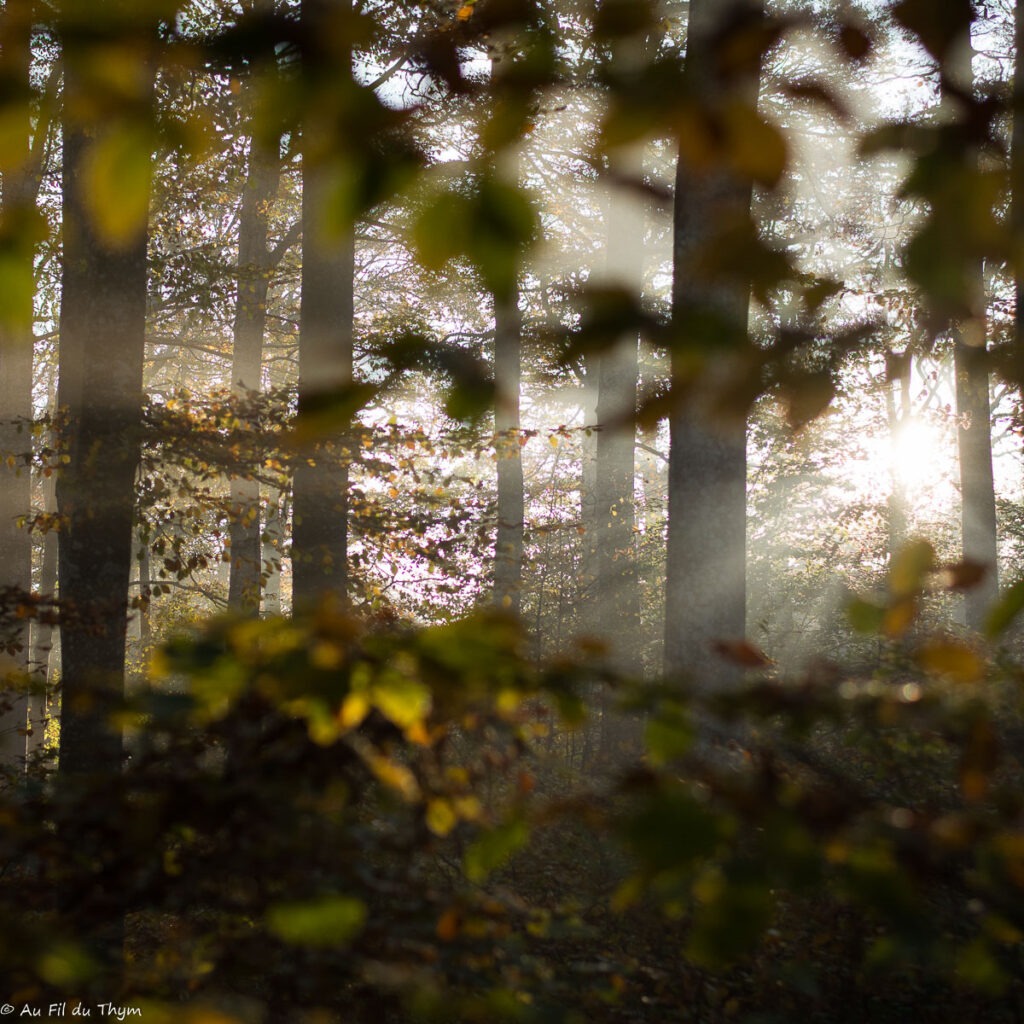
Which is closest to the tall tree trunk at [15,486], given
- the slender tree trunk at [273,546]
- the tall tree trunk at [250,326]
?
the slender tree trunk at [273,546]

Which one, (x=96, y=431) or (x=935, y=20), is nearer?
(x=935, y=20)

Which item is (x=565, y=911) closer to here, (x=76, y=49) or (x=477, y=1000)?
(x=477, y=1000)

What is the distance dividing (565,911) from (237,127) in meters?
9.56

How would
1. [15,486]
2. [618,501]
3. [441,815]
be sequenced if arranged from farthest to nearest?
[618,501]
[15,486]
[441,815]

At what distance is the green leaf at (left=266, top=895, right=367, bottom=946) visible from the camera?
4.43ft

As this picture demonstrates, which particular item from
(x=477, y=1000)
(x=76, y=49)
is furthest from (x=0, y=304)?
(x=477, y=1000)

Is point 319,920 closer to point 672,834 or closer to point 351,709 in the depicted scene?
point 351,709

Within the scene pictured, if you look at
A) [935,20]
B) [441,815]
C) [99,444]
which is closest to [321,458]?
[99,444]

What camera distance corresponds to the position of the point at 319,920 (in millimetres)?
1369

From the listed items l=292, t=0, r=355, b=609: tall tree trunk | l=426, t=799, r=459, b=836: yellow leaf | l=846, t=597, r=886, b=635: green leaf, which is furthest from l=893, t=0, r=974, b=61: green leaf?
l=292, t=0, r=355, b=609: tall tree trunk

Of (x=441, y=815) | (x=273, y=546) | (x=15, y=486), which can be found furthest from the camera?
(x=15, y=486)

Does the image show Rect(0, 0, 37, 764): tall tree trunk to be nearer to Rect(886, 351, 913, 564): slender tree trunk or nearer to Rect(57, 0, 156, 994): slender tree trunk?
Rect(57, 0, 156, 994): slender tree trunk

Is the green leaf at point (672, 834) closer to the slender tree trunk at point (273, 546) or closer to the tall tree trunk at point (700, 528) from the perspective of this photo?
the slender tree trunk at point (273, 546)

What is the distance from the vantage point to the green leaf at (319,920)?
4.43 ft
